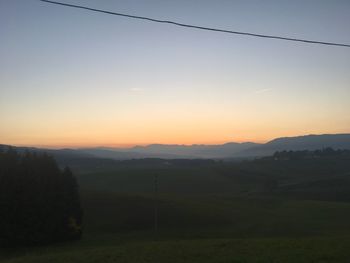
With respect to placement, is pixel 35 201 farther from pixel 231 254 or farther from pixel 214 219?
pixel 231 254

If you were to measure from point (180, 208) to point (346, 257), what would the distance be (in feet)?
170

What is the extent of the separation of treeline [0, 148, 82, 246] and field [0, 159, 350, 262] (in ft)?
7.80

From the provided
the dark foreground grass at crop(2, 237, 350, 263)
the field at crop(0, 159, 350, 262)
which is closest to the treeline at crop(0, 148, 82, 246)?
the field at crop(0, 159, 350, 262)

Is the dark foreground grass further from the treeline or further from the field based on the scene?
the treeline

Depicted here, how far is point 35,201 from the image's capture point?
47.5m

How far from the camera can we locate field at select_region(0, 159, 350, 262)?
20.9 m

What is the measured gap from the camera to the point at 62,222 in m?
48.4

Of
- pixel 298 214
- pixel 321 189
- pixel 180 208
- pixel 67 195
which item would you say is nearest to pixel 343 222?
pixel 298 214

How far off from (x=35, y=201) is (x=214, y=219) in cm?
2490

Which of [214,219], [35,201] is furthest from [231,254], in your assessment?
[214,219]

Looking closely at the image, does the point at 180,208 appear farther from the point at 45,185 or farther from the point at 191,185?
the point at 191,185

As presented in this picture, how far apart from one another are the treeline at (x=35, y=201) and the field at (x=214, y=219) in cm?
238

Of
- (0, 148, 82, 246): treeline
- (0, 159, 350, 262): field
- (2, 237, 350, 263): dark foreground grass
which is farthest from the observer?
(0, 148, 82, 246): treeline

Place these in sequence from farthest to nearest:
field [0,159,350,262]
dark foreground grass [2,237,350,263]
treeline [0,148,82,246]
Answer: treeline [0,148,82,246]
field [0,159,350,262]
dark foreground grass [2,237,350,263]
